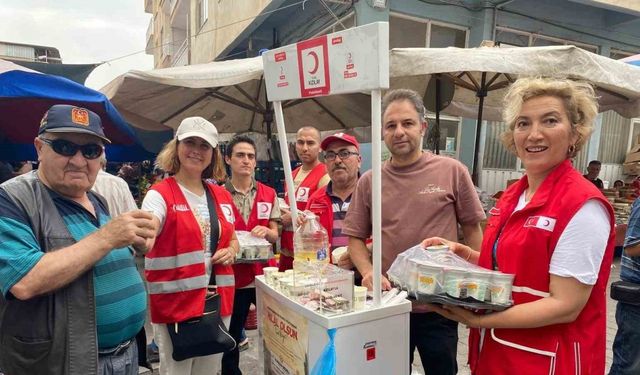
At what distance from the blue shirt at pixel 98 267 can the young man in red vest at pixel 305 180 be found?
1.64 m

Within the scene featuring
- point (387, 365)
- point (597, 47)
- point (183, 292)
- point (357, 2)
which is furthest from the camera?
point (597, 47)

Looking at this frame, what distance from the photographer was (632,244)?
91.2 inches

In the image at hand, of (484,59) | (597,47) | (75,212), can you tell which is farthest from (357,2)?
(75,212)

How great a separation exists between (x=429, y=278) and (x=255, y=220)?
205 cm

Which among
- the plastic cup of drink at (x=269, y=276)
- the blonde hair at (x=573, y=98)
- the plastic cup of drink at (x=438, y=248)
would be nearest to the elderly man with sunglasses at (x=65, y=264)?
the plastic cup of drink at (x=269, y=276)

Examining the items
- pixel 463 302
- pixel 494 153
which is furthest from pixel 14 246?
pixel 494 153

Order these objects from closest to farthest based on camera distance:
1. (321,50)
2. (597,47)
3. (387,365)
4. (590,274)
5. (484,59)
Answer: (590,274), (321,50), (387,365), (484,59), (597,47)

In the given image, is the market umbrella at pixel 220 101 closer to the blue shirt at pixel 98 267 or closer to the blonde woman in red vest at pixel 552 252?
the blue shirt at pixel 98 267

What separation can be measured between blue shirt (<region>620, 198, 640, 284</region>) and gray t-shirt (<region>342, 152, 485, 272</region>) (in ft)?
3.01

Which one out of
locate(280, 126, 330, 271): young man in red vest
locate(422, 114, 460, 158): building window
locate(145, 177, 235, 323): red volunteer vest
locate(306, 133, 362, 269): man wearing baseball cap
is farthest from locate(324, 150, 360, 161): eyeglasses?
locate(422, 114, 460, 158): building window

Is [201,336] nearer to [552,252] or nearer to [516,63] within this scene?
[552,252]

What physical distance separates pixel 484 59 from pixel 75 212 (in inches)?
134

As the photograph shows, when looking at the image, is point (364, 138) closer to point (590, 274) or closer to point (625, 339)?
point (625, 339)

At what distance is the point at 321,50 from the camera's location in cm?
150
